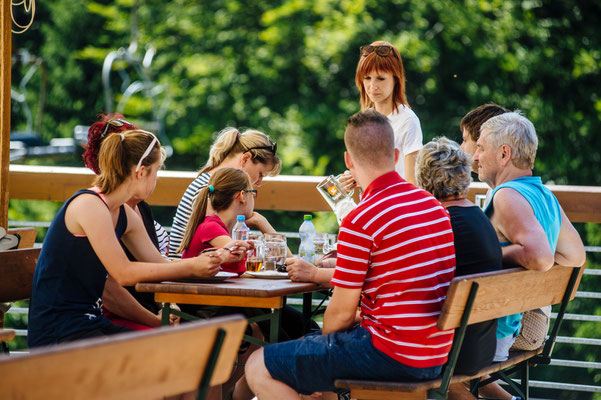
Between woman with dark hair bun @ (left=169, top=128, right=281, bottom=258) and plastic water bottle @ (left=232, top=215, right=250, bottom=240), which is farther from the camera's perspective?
woman with dark hair bun @ (left=169, top=128, right=281, bottom=258)

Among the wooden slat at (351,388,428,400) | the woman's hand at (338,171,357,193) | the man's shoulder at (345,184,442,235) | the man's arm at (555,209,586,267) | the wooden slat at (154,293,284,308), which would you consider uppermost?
the man's shoulder at (345,184,442,235)

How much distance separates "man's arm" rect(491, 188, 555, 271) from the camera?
2.43 meters

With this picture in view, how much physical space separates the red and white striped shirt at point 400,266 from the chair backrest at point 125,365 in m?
0.65

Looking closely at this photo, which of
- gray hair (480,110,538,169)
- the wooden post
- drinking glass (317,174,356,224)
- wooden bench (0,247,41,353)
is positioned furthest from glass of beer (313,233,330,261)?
the wooden post

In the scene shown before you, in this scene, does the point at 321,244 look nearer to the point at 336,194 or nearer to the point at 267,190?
the point at 336,194

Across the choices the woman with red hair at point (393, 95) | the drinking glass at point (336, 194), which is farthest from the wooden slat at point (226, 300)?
the woman with red hair at point (393, 95)

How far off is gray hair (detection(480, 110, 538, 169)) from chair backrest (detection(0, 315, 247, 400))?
1.50 metres

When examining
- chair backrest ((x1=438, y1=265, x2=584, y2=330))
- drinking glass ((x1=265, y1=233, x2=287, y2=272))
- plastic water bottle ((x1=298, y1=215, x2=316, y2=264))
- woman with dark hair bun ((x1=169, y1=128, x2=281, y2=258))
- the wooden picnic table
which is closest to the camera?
chair backrest ((x1=438, y1=265, x2=584, y2=330))

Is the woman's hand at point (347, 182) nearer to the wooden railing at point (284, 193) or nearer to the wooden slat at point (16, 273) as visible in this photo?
the wooden railing at point (284, 193)

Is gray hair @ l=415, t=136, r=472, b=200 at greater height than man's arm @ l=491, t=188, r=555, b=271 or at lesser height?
greater

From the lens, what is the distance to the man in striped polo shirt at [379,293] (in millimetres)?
2131

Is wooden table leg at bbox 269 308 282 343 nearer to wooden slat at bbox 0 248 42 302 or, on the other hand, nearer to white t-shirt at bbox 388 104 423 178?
wooden slat at bbox 0 248 42 302

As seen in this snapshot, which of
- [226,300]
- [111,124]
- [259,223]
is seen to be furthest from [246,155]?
[226,300]

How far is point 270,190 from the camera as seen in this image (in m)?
3.84
